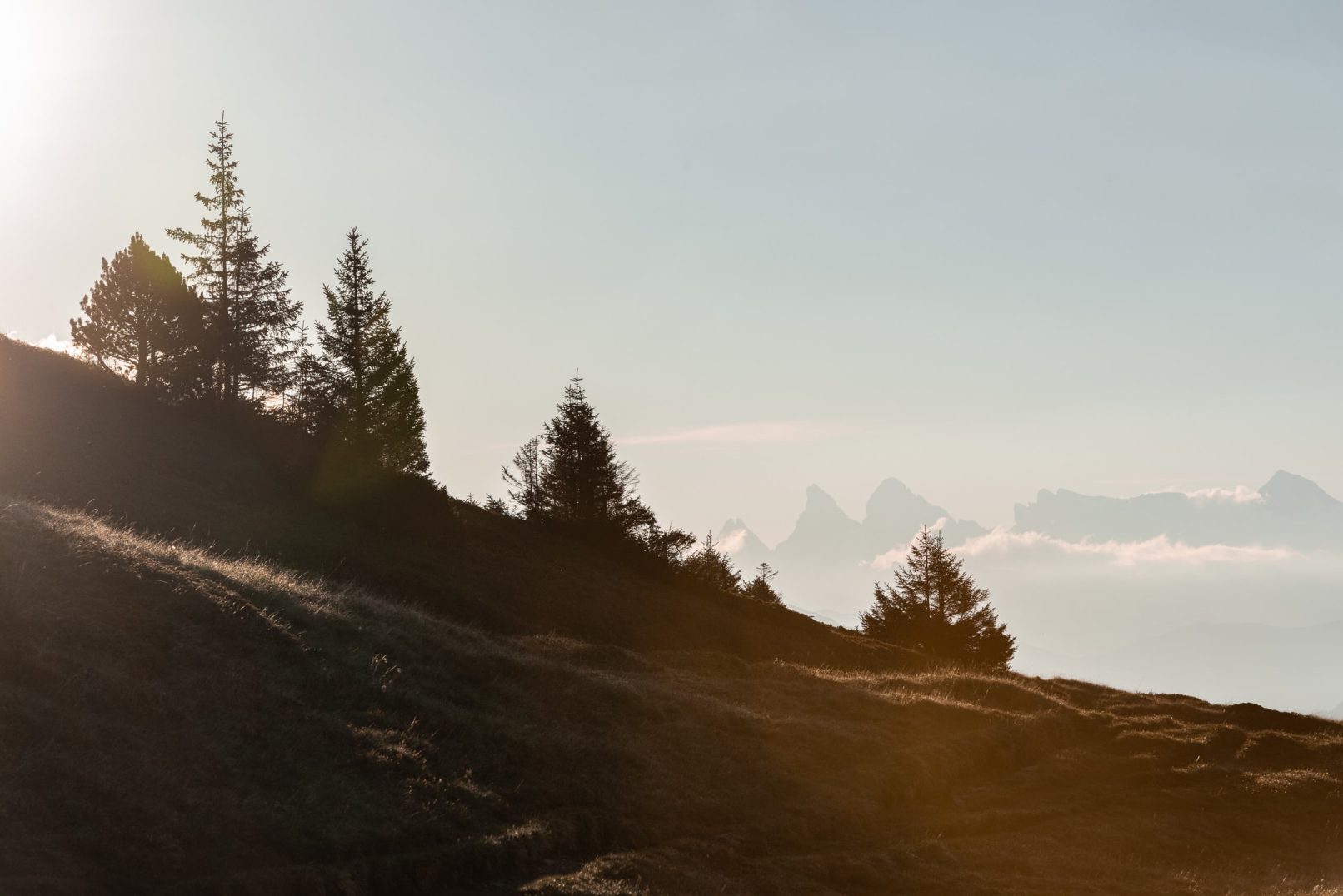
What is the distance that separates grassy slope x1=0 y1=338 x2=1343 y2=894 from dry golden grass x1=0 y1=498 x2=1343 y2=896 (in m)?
0.06

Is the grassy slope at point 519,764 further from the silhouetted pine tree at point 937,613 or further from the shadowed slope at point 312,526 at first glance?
the silhouetted pine tree at point 937,613

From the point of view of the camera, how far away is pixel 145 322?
51.7m

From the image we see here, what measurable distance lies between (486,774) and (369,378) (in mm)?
36241

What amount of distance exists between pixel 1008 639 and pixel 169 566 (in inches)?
2434

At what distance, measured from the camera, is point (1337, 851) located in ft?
69.1

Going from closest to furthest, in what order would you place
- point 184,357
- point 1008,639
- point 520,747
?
point 520,747, point 184,357, point 1008,639

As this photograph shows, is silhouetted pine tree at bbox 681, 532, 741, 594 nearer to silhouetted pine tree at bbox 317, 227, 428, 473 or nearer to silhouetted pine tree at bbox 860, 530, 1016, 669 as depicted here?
silhouetted pine tree at bbox 860, 530, 1016, 669

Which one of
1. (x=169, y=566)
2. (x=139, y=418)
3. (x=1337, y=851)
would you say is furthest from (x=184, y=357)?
(x=1337, y=851)

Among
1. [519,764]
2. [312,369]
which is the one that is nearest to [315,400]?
[312,369]

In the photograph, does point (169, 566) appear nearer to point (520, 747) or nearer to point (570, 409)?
point (520, 747)

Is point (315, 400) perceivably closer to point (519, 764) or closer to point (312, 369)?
point (312, 369)

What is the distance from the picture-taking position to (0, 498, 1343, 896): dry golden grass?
12914 millimetres

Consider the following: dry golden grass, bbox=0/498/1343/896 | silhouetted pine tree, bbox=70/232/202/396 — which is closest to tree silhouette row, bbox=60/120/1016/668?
silhouetted pine tree, bbox=70/232/202/396

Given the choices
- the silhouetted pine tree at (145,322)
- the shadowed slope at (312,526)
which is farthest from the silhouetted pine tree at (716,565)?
the silhouetted pine tree at (145,322)
